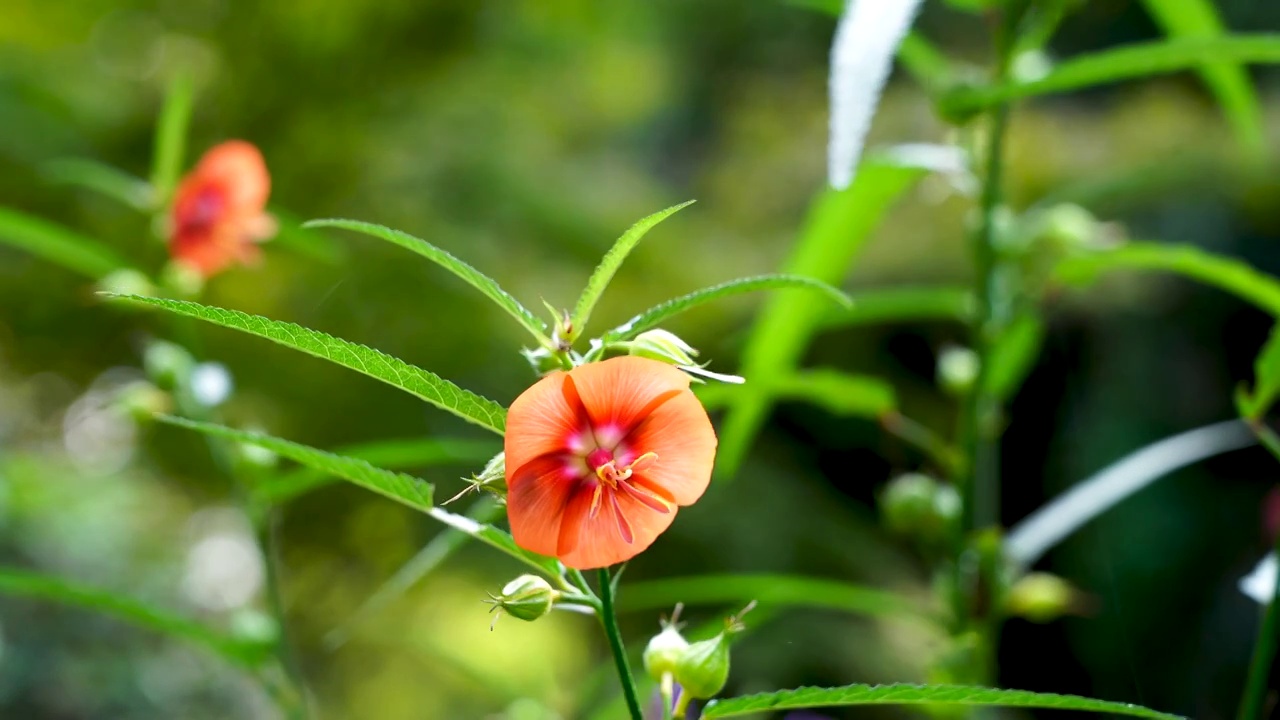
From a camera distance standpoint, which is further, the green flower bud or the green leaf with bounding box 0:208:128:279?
the green leaf with bounding box 0:208:128:279

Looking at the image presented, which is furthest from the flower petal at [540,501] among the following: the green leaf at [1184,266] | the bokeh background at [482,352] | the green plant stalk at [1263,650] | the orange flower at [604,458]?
the bokeh background at [482,352]

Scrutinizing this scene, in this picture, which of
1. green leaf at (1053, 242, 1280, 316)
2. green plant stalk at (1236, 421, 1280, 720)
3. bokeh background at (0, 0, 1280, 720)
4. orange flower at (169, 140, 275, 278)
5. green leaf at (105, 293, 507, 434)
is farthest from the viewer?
bokeh background at (0, 0, 1280, 720)

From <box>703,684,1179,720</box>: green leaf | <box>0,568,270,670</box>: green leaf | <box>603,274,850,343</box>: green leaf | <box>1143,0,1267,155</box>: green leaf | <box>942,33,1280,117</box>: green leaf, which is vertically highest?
<box>1143,0,1267,155</box>: green leaf

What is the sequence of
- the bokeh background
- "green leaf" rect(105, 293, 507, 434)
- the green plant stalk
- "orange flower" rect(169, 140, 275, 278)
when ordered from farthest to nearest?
1. the bokeh background
2. "orange flower" rect(169, 140, 275, 278)
3. the green plant stalk
4. "green leaf" rect(105, 293, 507, 434)

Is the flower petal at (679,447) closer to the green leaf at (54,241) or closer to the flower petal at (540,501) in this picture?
the flower petal at (540,501)

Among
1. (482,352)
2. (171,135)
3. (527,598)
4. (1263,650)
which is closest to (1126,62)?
(1263,650)

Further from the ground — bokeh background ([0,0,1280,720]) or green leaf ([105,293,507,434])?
bokeh background ([0,0,1280,720])

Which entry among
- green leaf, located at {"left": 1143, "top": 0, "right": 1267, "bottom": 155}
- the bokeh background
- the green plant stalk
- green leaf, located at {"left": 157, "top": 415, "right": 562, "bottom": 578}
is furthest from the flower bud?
the bokeh background

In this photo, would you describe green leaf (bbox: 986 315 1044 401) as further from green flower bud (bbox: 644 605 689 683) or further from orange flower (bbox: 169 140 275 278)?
orange flower (bbox: 169 140 275 278)
